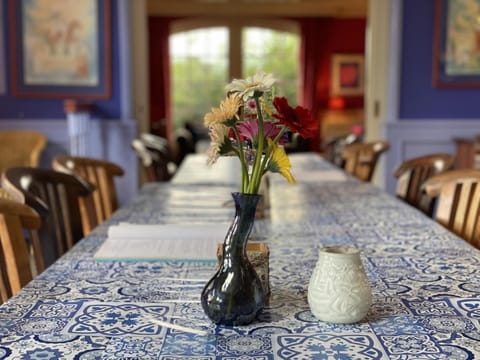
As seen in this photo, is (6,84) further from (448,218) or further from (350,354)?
(350,354)

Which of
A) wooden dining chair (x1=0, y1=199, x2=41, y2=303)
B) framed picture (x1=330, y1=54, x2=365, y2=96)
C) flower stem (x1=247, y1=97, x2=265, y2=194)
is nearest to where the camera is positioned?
flower stem (x1=247, y1=97, x2=265, y2=194)

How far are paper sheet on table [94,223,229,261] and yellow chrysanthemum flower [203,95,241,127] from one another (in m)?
0.55

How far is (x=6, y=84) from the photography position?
5.45 m

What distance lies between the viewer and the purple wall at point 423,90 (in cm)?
545

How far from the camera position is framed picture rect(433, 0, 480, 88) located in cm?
536

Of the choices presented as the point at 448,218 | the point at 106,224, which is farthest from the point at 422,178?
the point at 106,224

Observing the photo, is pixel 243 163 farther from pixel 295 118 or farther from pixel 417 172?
pixel 417 172

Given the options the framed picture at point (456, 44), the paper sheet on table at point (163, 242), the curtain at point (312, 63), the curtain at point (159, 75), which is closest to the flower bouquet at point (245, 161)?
the paper sheet on table at point (163, 242)

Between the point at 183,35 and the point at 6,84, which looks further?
the point at 183,35

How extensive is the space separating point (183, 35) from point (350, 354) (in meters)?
10.6

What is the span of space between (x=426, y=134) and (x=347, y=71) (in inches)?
228

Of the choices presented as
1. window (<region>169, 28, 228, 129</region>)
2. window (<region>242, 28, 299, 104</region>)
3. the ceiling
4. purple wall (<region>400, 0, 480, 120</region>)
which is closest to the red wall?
the ceiling

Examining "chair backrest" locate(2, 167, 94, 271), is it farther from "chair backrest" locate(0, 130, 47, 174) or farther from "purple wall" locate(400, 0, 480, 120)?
"purple wall" locate(400, 0, 480, 120)

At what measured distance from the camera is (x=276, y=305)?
1313 mm
